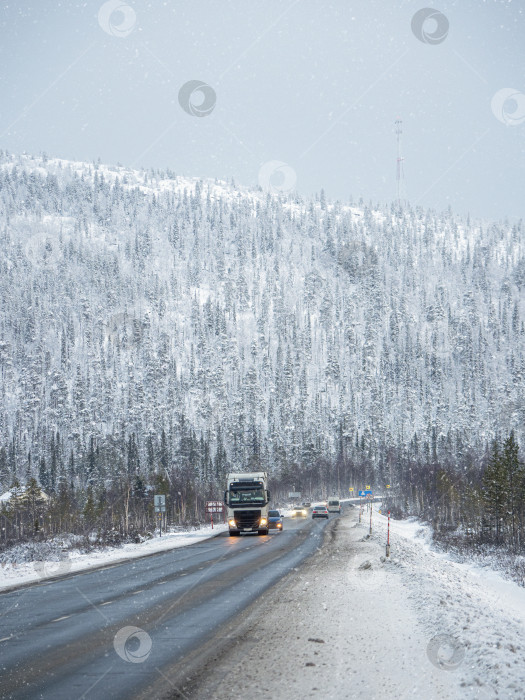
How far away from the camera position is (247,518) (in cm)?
4197

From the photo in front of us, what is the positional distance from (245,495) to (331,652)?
31.2 m

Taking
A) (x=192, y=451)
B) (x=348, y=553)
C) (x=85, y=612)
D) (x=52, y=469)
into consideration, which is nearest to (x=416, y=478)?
(x=192, y=451)

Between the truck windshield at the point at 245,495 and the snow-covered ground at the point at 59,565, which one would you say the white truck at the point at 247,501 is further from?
the snow-covered ground at the point at 59,565

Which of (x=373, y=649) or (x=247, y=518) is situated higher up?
(x=373, y=649)

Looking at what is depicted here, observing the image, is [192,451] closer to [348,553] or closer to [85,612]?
[348,553]

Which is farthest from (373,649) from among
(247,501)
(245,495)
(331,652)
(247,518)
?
(247,518)

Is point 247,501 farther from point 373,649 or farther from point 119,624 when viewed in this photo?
point 373,649

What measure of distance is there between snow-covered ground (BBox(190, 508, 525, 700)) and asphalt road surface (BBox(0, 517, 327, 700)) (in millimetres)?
899

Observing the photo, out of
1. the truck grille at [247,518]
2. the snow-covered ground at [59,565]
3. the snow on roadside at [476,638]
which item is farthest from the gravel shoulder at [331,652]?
the truck grille at [247,518]

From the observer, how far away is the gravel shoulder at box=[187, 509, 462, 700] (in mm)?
8023

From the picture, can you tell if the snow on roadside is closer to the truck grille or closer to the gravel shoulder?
the gravel shoulder

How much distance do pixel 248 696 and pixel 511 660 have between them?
3370 millimetres

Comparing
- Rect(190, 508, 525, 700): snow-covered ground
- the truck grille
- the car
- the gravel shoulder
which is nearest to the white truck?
the truck grille

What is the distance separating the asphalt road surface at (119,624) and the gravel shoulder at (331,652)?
67cm
